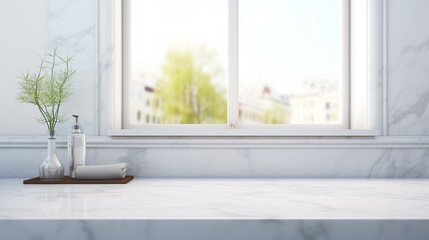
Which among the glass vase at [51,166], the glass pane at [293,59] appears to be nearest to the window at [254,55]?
the glass pane at [293,59]

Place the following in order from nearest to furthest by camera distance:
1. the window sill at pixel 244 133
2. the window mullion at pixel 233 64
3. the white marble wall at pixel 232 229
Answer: the white marble wall at pixel 232 229 → the window sill at pixel 244 133 → the window mullion at pixel 233 64

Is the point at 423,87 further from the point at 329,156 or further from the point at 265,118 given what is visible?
the point at 265,118

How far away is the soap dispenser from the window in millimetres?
340

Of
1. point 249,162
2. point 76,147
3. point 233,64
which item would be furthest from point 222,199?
point 233,64

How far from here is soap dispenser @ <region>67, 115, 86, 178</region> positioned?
64.6 inches

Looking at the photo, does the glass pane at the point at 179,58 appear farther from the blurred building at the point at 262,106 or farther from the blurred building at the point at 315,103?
the blurred building at the point at 315,103

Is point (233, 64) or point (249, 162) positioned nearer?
point (249, 162)

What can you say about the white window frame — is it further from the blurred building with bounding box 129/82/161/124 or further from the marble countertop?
the marble countertop

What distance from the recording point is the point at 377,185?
5.06ft

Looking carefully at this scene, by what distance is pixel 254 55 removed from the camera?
6.54ft

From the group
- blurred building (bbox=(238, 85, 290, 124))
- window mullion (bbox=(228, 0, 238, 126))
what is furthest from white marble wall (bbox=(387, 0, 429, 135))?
window mullion (bbox=(228, 0, 238, 126))

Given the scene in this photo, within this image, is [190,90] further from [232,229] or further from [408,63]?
[232,229]

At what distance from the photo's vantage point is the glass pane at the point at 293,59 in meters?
1.99

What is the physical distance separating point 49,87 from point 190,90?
64 cm
